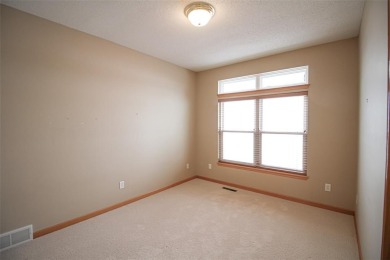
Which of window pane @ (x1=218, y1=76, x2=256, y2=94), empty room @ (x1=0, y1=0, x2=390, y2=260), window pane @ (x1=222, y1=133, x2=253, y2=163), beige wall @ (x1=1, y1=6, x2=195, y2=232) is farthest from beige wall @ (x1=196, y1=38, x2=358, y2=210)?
beige wall @ (x1=1, y1=6, x2=195, y2=232)

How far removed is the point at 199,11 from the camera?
6.35 feet

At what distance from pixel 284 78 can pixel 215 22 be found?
181 cm

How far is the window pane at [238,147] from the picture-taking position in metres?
3.85

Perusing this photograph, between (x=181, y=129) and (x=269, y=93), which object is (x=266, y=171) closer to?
(x=269, y=93)

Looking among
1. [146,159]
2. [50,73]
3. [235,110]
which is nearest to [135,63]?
[50,73]

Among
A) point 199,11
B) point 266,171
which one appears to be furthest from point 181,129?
point 199,11

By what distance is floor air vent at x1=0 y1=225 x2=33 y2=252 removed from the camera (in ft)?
6.41

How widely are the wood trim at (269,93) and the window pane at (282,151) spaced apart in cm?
77

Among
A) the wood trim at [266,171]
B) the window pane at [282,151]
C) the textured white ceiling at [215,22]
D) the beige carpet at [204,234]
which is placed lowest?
the beige carpet at [204,234]

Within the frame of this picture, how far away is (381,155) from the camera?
1150 mm

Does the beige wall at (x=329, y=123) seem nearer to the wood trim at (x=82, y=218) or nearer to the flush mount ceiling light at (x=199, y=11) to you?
the flush mount ceiling light at (x=199, y=11)

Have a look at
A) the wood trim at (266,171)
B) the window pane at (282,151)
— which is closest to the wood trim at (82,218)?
the wood trim at (266,171)

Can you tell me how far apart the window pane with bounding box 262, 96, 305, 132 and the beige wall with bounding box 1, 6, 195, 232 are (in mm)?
2083

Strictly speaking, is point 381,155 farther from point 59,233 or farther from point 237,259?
point 59,233
